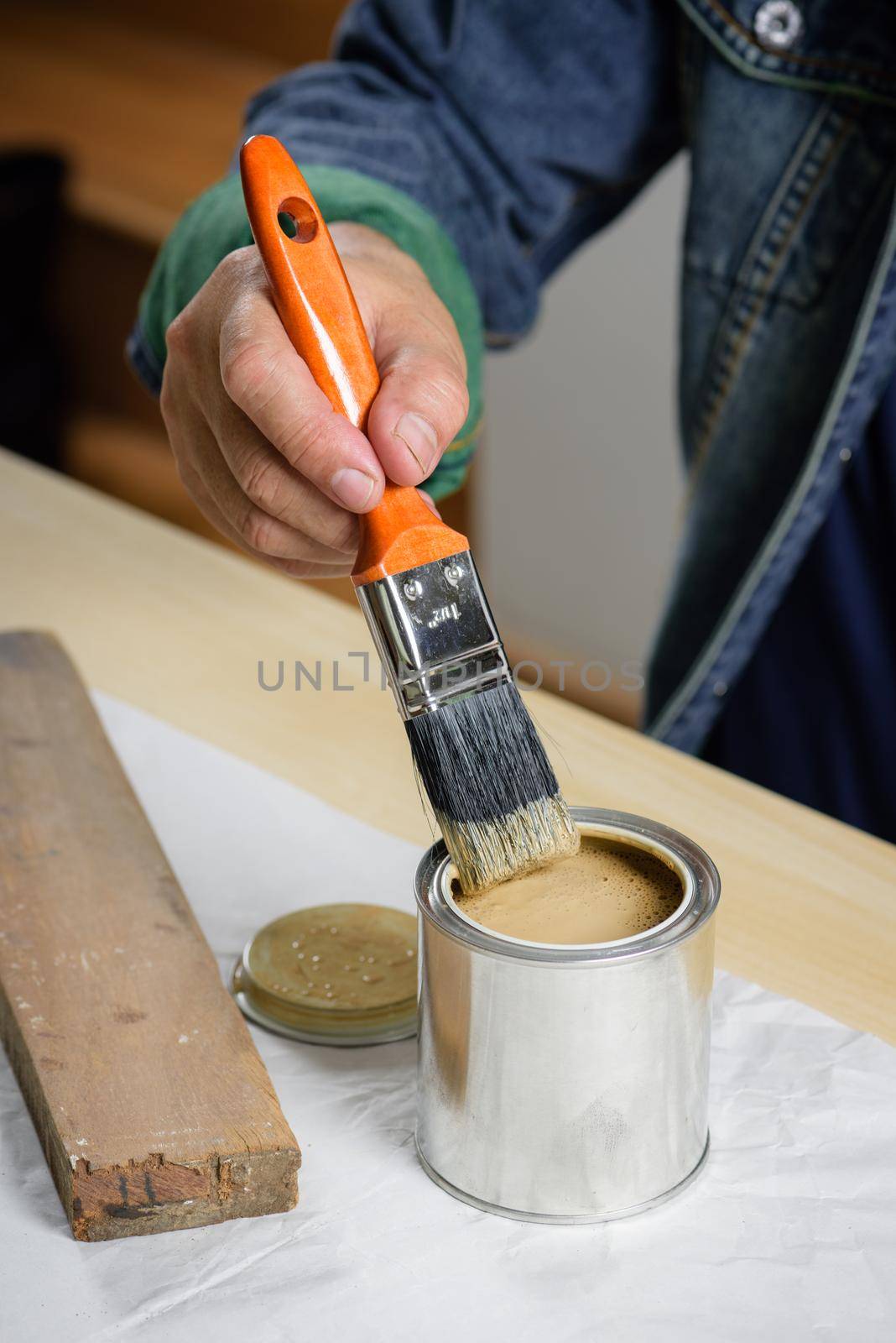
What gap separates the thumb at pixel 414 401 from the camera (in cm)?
56

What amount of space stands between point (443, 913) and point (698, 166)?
71 cm

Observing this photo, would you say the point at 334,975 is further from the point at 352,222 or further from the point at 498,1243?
the point at 352,222

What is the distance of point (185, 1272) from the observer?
51 centimetres

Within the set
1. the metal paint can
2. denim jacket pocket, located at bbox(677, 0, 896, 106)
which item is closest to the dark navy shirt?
denim jacket pocket, located at bbox(677, 0, 896, 106)

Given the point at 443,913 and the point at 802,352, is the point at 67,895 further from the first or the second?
the point at 802,352

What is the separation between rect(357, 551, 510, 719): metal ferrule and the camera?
0.54 metres

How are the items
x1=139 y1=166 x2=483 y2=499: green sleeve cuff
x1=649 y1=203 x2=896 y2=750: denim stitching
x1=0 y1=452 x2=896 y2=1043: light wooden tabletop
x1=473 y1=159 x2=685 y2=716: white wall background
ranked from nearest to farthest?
x1=0 y1=452 x2=896 y2=1043: light wooden tabletop
x1=139 y1=166 x2=483 y2=499: green sleeve cuff
x1=649 y1=203 x2=896 y2=750: denim stitching
x1=473 y1=159 x2=685 y2=716: white wall background

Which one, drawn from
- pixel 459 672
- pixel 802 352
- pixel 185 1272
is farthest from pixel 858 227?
pixel 185 1272

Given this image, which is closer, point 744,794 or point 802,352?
point 744,794

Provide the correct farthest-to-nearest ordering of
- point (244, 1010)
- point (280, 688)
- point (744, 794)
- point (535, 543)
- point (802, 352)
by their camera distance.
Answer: point (535, 543) → point (802, 352) → point (280, 688) → point (744, 794) → point (244, 1010)

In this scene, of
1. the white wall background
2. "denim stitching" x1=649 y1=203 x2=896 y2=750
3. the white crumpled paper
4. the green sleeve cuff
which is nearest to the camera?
the white crumpled paper

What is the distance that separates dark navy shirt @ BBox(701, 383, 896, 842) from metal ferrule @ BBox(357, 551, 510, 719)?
0.53 metres

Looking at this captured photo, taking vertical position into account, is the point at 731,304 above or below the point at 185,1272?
above

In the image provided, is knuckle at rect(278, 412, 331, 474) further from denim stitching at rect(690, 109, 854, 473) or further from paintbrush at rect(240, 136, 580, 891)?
denim stitching at rect(690, 109, 854, 473)
